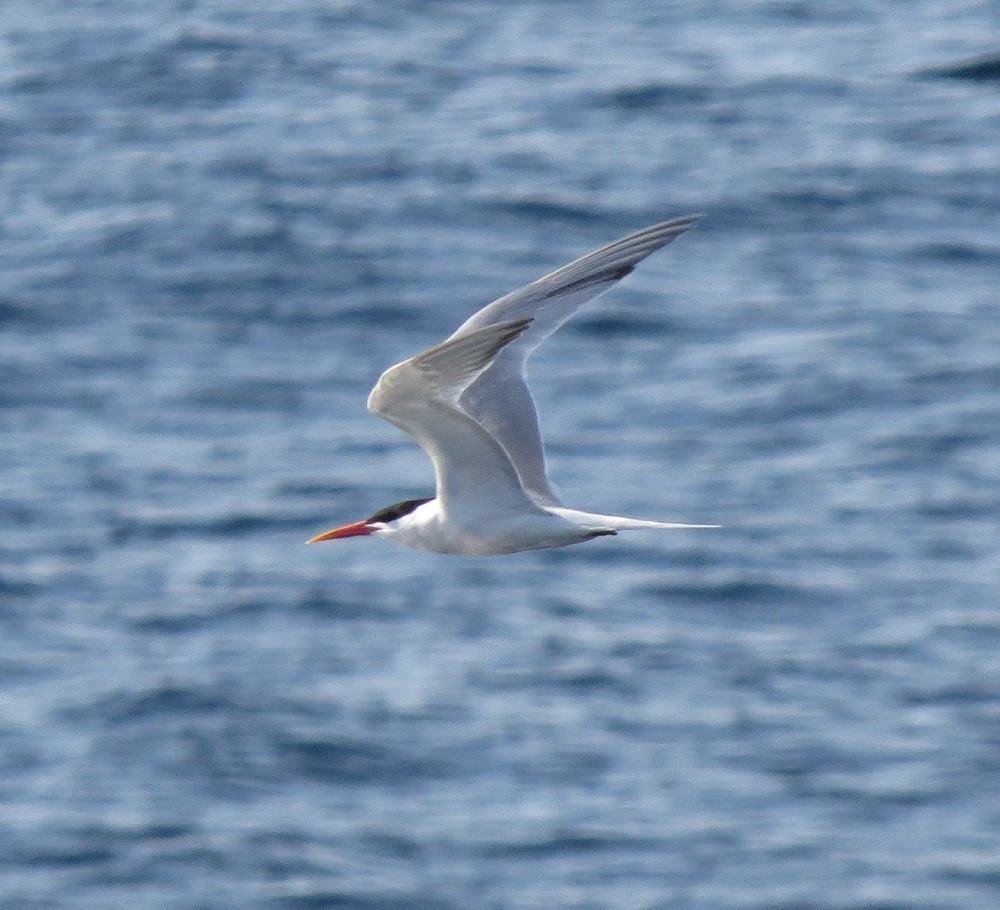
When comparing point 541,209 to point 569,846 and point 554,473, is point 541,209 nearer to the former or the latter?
point 554,473

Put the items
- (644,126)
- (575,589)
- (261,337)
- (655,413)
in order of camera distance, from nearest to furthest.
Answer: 1. (575,589)
2. (655,413)
3. (261,337)
4. (644,126)

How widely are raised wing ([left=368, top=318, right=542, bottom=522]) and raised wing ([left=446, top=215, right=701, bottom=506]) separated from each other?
0.36 meters

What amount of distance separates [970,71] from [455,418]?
538 inches

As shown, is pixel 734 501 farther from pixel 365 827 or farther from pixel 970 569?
pixel 365 827

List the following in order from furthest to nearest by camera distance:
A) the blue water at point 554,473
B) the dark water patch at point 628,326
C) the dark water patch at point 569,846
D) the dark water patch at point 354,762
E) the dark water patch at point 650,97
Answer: the dark water patch at point 650,97 < the dark water patch at point 628,326 < the dark water patch at point 354,762 < the blue water at point 554,473 < the dark water patch at point 569,846

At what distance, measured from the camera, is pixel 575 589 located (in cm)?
1278

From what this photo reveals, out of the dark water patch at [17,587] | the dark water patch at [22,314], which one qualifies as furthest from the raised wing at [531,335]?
the dark water patch at [22,314]

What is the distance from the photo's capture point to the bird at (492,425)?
6645mm

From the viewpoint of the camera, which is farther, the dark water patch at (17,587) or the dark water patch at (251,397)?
the dark water patch at (251,397)

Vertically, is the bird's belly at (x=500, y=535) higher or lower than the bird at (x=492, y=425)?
lower

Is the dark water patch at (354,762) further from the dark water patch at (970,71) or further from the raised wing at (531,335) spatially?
the dark water patch at (970,71)

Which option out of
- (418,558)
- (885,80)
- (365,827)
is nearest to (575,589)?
(418,558)

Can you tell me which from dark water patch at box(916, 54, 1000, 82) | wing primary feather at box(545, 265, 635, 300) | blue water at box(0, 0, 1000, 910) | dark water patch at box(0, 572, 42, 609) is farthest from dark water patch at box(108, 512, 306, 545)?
dark water patch at box(916, 54, 1000, 82)

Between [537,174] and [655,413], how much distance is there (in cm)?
396
